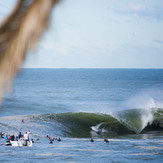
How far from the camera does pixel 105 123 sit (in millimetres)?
34375

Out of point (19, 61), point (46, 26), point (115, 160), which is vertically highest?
point (46, 26)

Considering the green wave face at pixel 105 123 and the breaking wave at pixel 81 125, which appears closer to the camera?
the breaking wave at pixel 81 125

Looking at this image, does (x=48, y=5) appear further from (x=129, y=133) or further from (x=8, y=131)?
(x=129, y=133)

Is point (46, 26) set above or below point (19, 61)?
above

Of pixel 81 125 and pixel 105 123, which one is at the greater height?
pixel 105 123

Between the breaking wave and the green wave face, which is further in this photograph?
the green wave face

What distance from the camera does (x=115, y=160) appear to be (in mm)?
15578

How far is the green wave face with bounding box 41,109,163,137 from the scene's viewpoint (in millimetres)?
31266

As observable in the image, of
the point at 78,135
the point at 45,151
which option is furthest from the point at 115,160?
the point at 78,135

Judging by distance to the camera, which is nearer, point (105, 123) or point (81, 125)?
point (105, 123)

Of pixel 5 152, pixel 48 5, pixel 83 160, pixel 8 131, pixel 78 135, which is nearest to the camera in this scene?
pixel 48 5

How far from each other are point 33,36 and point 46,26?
52mm

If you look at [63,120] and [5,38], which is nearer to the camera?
[5,38]

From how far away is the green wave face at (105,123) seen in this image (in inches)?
1231
